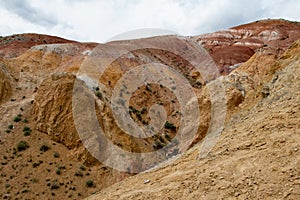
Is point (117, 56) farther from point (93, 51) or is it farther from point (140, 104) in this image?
point (140, 104)

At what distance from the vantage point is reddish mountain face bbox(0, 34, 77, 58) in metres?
41.2

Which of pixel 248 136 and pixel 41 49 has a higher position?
pixel 41 49

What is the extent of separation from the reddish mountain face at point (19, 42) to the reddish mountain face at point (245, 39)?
2615 cm

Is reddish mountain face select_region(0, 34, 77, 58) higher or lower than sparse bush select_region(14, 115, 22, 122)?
higher

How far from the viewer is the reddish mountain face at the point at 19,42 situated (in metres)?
41.2

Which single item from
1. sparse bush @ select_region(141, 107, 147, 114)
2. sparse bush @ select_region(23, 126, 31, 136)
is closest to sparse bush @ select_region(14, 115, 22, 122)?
sparse bush @ select_region(23, 126, 31, 136)

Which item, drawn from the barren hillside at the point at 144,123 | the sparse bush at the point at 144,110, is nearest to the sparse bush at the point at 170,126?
the barren hillside at the point at 144,123

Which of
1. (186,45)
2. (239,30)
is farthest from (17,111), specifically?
(239,30)

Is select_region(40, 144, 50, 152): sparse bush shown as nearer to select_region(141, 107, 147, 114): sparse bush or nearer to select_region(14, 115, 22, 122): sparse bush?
select_region(14, 115, 22, 122): sparse bush

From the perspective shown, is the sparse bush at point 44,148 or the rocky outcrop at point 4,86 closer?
the sparse bush at point 44,148

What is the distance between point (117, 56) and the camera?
1539 inches

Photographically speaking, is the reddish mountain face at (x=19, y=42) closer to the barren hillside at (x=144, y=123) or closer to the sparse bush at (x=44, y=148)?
the barren hillside at (x=144, y=123)

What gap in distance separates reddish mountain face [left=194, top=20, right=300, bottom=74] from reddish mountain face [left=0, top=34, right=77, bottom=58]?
85.8ft

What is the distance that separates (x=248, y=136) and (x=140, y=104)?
22.6 m
